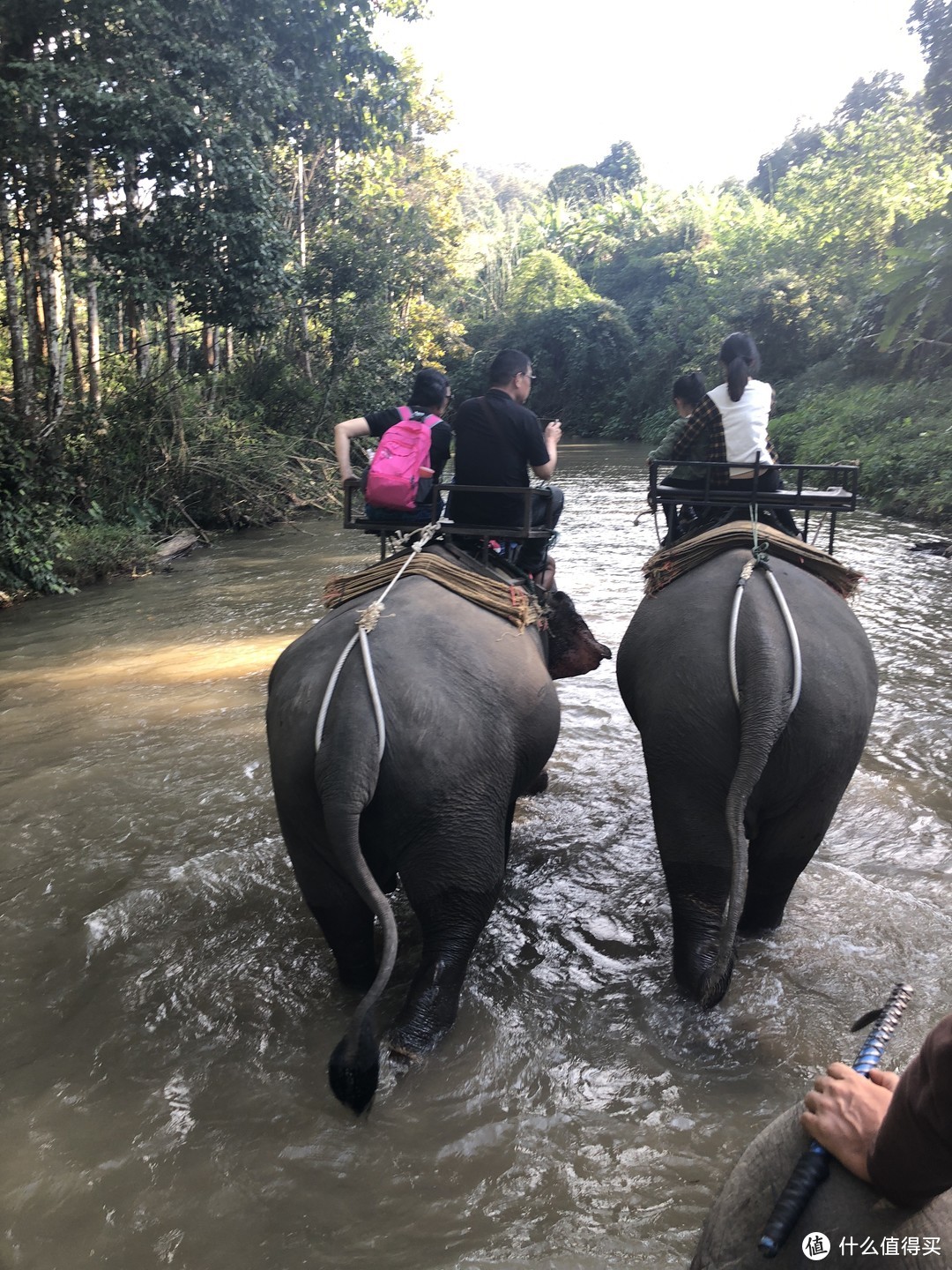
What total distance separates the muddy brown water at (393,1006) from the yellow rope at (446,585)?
4.54ft

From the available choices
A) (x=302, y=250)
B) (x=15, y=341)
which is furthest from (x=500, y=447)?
(x=302, y=250)

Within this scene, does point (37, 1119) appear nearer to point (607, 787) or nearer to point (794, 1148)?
point (794, 1148)

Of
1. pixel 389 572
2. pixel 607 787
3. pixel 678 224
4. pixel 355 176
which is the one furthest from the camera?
pixel 678 224

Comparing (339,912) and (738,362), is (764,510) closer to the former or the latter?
(738,362)

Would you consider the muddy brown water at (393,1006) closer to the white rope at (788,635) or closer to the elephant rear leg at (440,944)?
the elephant rear leg at (440,944)

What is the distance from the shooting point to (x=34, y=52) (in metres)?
10.6

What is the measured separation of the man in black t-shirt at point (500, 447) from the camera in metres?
4.31

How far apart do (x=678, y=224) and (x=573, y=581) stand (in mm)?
35358

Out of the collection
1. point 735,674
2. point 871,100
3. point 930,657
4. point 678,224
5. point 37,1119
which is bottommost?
point 37,1119

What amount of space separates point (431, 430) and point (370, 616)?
150 centimetres

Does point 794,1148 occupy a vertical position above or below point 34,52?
below

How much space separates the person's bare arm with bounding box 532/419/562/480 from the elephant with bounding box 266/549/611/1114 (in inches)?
56.4

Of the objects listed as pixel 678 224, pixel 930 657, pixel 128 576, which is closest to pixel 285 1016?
pixel 930 657

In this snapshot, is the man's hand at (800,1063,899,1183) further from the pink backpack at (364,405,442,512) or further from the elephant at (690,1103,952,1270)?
the pink backpack at (364,405,442,512)
